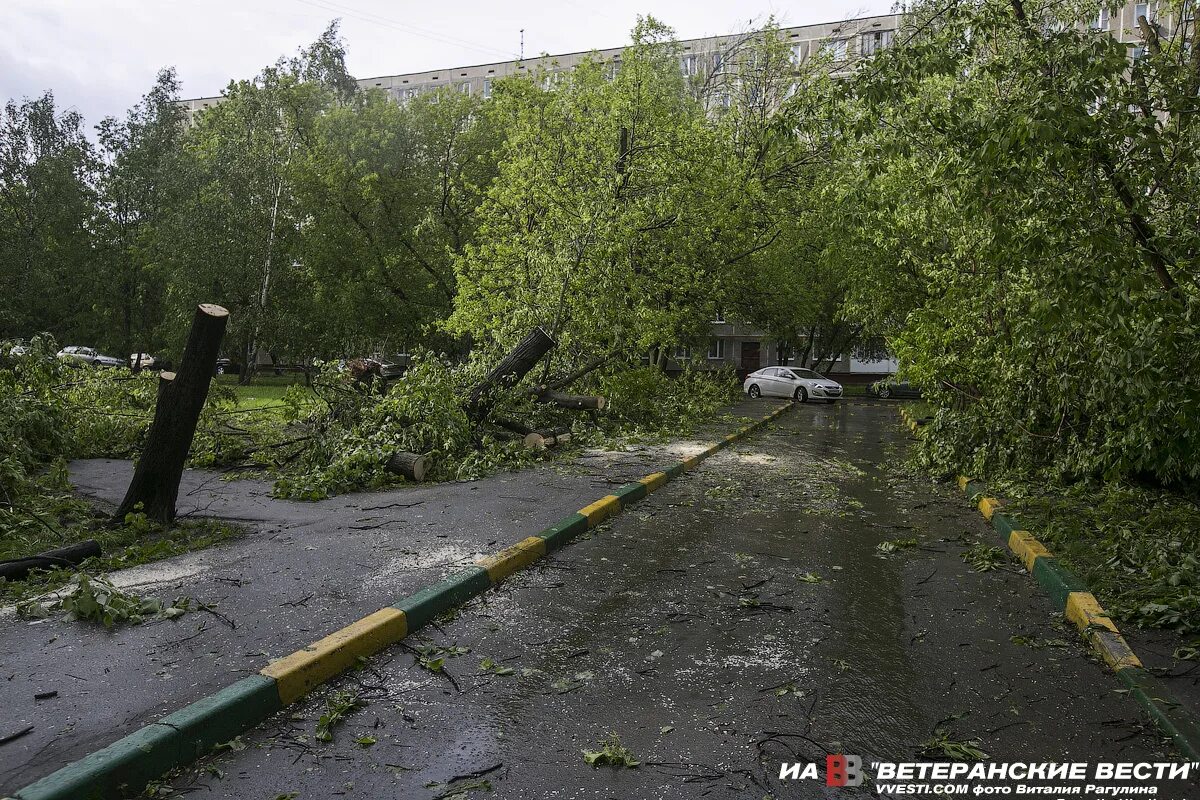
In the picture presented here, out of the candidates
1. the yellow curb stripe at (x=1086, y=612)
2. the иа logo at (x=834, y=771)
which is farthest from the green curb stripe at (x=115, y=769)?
the yellow curb stripe at (x=1086, y=612)

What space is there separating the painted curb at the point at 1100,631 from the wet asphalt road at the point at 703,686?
84 mm

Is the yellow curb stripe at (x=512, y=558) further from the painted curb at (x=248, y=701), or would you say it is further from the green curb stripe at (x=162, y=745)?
the green curb stripe at (x=162, y=745)

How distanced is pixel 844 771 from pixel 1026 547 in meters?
4.37

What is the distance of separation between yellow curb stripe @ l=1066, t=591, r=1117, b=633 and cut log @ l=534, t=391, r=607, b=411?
32.3ft

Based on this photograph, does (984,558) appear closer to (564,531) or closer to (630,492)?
(564,531)

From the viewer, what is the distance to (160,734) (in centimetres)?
321

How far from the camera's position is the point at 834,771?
127 inches

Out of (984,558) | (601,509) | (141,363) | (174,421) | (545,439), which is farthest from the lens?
(141,363)

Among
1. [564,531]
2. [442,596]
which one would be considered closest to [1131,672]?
[442,596]

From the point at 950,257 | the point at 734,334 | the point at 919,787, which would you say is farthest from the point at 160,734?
the point at 734,334

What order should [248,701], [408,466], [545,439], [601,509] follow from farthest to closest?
[545,439] → [408,466] → [601,509] → [248,701]

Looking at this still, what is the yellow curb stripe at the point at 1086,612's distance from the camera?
483 cm

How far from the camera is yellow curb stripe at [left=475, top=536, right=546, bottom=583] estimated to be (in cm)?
591

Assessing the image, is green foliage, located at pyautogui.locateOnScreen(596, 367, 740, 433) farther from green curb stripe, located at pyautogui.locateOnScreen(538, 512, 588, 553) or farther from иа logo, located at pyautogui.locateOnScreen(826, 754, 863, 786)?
иа logo, located at pyautogui.locateOnScreen(826, 754, 863, 786)
